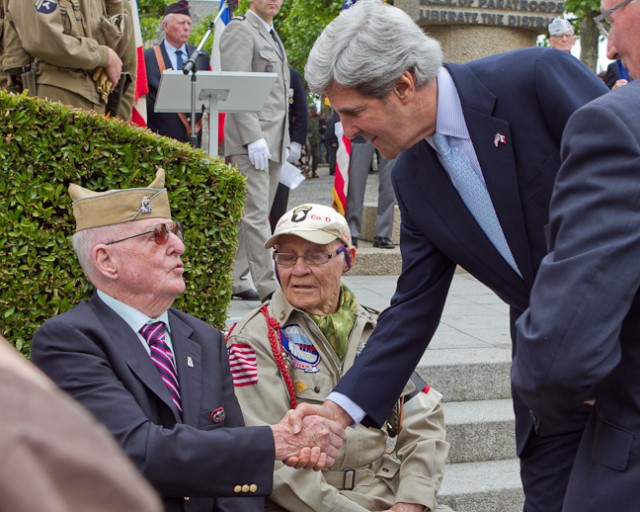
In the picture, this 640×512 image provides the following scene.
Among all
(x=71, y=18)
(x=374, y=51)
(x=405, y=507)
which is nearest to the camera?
(x=374, y=51)

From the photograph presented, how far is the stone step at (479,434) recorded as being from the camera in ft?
16.9

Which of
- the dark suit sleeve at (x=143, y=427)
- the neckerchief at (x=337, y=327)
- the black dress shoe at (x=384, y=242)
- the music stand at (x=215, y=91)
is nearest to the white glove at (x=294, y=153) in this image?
the black dress shoe at (x=384, y=242)

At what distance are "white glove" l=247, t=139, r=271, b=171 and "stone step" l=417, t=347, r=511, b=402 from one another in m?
2.17

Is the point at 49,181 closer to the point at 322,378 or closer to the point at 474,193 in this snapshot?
the point at 322,378

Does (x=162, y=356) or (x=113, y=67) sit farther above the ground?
(x=113, y=67)

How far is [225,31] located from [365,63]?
5.04 meters

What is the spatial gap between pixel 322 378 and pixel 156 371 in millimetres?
865

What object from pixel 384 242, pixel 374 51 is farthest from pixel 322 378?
pixel 384 242

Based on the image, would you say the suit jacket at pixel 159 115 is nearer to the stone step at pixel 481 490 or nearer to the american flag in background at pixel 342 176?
the american flag in background at pixel 342 176

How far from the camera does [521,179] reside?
8.52 feet

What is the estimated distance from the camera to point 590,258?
6.11 ft

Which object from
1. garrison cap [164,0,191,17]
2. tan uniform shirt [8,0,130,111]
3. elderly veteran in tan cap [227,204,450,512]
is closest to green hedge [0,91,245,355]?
elderly veteran in tan cap [227,204,450,512]

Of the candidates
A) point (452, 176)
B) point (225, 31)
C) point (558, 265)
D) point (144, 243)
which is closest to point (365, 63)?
point (452, 176)

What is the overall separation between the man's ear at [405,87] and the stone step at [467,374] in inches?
117
